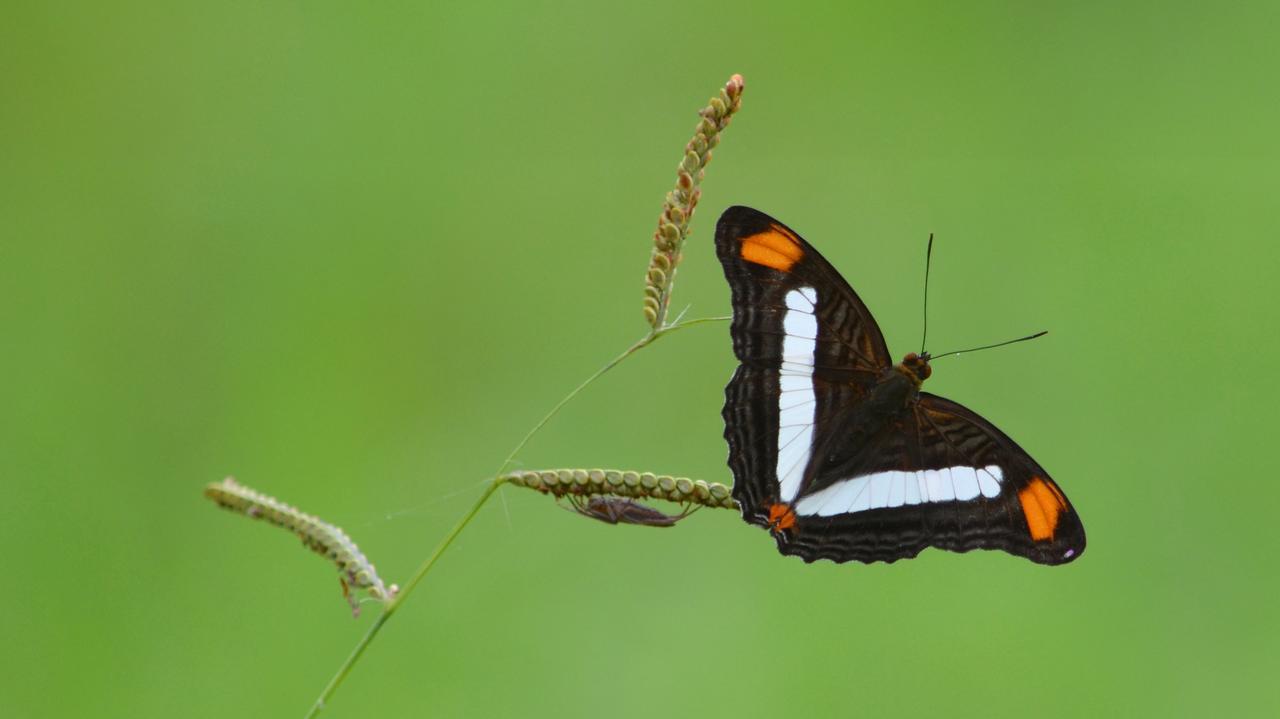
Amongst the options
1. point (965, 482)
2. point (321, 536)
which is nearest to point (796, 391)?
point (965, 482)

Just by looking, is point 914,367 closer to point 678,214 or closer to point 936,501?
point 936,501

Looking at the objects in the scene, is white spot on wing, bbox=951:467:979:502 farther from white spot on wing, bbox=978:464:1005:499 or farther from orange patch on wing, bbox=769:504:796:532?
orange patch on wing, bbox=769:504:796:532

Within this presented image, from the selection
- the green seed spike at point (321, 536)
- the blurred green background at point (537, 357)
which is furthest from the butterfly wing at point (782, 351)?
the blurred green background at point (537, 357)

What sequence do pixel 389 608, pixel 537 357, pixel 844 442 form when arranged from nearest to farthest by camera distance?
pixel 389 608 → pixel 844 442 → pixel 537 357

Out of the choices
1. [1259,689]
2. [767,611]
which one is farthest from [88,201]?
[1259,689]

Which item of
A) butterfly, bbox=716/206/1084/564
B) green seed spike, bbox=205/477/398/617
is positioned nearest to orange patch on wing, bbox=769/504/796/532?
butterfly, bbox=716/206/1084/564
